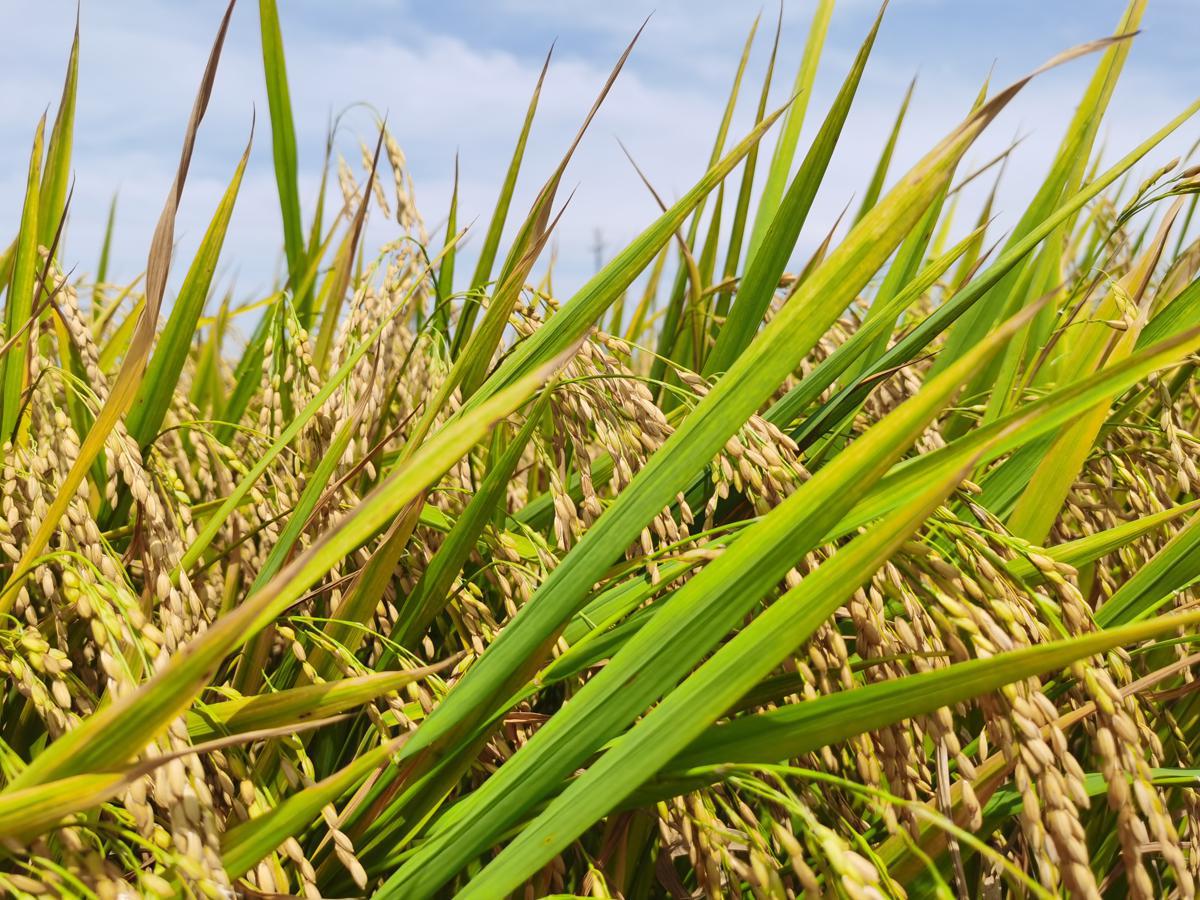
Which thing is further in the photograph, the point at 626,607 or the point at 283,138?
the point at 283,138

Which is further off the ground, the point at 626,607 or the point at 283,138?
the point at 283,138

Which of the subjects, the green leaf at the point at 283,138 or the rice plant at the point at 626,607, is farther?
the green leaf at the point at 283,138

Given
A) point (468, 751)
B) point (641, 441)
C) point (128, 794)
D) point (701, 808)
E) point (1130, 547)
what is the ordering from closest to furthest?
point (128, 794) → point (701, 808) → point (468, 751) → point (641, 441) → point (1130, 547)

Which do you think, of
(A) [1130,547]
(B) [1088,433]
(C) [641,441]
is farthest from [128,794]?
(A) [1130,547]

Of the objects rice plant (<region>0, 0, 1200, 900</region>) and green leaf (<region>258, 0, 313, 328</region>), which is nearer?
rice plant (<region>0, 0, 1200, 900</region>)

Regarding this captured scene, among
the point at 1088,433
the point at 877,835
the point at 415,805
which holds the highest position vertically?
the point at 1088,433

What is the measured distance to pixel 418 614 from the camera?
A: 1250 mm

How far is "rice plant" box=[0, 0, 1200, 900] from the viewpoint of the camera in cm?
79

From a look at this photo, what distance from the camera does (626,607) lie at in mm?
1042

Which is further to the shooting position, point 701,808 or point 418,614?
point 418,614

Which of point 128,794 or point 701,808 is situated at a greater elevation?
point 701,808

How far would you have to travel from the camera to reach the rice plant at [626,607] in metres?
0.79

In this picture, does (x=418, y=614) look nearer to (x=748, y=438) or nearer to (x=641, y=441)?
(x=641, y=441)

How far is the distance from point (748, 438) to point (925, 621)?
0.87 feet
